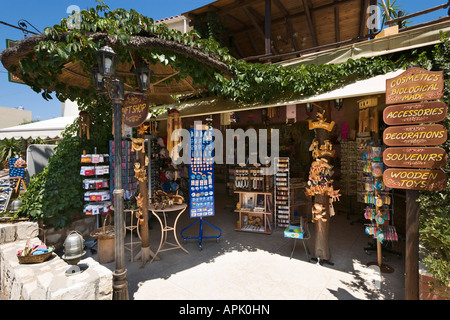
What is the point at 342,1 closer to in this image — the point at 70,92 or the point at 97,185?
the point at 70,92

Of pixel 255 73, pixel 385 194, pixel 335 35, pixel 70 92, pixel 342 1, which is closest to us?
pixel 385 194

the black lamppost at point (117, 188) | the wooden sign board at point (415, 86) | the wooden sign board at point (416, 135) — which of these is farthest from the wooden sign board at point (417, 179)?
the black lamppost at point (117, 188)

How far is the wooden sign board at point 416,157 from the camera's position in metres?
3.19

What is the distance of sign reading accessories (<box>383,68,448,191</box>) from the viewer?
3207 mm

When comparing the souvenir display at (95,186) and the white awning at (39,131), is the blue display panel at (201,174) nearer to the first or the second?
the souvenir display at (95,186)

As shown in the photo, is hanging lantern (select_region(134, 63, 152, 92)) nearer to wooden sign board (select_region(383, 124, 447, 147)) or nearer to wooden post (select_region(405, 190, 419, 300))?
wooden sign board (select_region(383, 124, 447, 147))

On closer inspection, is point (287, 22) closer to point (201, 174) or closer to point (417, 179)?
point (201, 174)

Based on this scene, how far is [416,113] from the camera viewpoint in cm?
337

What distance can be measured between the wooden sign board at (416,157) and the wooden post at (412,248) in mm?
433

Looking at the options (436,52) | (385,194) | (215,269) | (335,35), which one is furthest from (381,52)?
(335,35)

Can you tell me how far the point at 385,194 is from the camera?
179 inches

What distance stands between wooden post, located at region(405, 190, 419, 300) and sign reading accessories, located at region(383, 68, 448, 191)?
25 centimetres

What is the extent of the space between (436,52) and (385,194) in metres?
2.59
